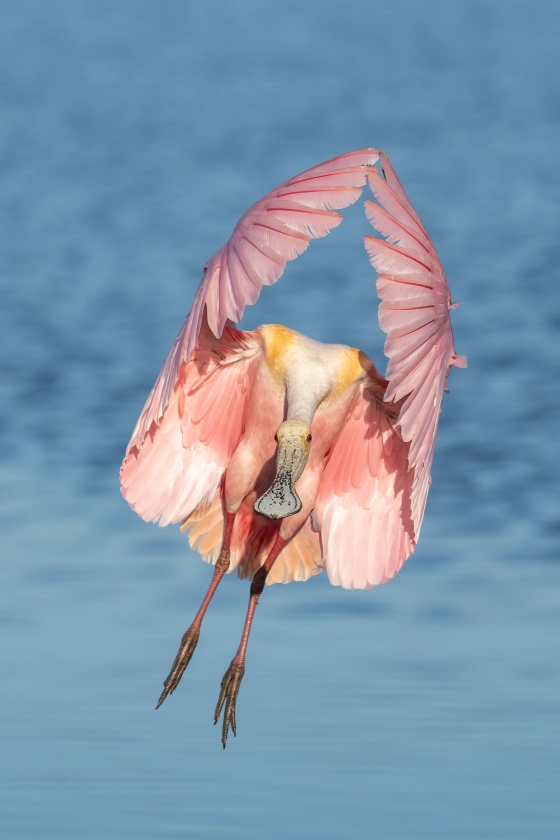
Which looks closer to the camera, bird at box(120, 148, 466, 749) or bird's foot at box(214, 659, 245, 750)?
bird at box(120, 148, 466, 749)

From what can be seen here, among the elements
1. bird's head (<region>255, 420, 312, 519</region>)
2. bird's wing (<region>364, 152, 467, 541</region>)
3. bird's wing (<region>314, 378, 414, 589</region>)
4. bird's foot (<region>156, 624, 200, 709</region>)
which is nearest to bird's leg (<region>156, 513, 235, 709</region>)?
bird's foot (<region>156, 624, 200, 709</region>)

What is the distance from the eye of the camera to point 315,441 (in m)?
6.80

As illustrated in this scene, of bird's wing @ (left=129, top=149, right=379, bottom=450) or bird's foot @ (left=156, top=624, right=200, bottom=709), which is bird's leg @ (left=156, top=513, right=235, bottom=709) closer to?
bird's foot @ (left=156, top=624, right=200, bottom=709)

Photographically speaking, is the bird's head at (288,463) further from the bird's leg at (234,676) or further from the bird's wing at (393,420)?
the bird's leg at (234,676)

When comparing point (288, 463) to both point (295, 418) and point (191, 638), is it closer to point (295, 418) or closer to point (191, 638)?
point (295, 418)

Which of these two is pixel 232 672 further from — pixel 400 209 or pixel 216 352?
pixel 400 209

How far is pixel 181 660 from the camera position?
6.69 m

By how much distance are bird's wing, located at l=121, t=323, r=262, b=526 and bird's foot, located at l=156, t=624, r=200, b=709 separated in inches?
16.1

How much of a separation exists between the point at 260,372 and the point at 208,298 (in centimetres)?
52

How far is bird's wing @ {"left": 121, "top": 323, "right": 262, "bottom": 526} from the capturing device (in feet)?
22.7

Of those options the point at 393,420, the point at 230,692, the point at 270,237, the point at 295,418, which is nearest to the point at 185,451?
the point at 295,418

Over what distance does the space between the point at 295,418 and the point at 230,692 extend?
883 mm

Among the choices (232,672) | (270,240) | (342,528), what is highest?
(270,240)

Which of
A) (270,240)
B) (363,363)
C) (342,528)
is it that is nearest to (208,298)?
(270,240)
